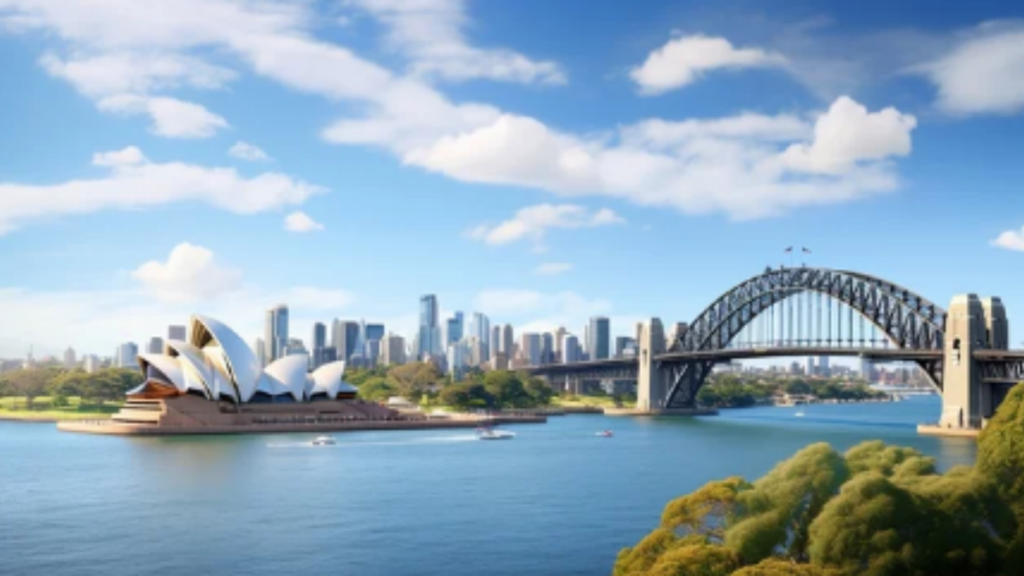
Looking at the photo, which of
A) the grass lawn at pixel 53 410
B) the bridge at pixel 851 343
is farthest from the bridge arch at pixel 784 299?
the grass lawn at pixel 53 410

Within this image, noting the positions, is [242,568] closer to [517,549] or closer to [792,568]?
[517,549]

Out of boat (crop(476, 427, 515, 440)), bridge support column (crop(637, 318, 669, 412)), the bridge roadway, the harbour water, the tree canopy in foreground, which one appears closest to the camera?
the tree canopy in foreground

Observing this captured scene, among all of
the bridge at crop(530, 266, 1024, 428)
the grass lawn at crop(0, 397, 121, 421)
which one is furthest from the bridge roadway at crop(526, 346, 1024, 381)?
the grass lawn at crop(0, 397, 121, 421)

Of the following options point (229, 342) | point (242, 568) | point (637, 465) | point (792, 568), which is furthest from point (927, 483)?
point (229, 342)

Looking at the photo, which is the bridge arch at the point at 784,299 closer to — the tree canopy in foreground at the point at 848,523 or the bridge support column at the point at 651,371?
the bridge support column at the point at 651,371

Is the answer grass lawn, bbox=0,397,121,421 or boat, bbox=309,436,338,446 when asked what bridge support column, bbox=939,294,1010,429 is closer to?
boat, bbox=309,436,338,446

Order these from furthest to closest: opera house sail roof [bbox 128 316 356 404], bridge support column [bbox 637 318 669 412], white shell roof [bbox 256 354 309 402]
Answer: bridge support column [bbox 637 318 669 412] < white shell roof [bbox 256 354 309 402] < opera house sail roof [bbox 128 316 356 404]

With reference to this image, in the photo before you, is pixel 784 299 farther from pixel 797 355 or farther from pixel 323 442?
pixel 323 442
